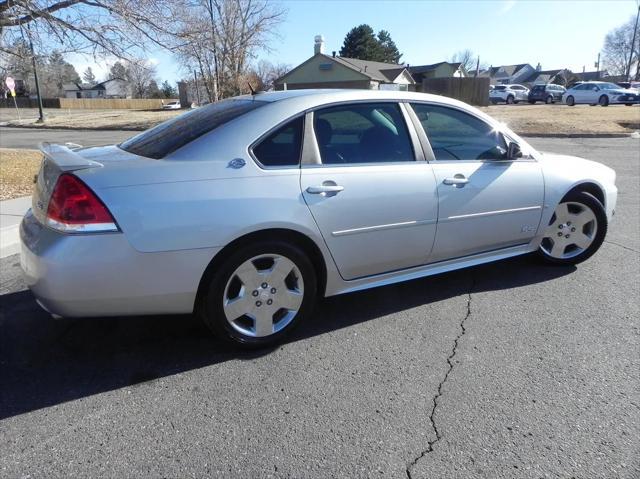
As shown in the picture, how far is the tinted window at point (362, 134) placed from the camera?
10.6 feet

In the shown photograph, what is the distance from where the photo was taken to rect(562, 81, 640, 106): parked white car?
34.3 meters

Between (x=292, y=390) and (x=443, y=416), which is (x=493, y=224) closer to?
(x=443, y=416)

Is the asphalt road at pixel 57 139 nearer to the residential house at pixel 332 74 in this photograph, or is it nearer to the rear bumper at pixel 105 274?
the rear bumper at pixel 105 274

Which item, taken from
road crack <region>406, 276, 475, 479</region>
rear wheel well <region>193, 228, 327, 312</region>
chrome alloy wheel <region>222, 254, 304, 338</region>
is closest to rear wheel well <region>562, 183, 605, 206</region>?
road crack <region>406, 276, 475, 479</region>

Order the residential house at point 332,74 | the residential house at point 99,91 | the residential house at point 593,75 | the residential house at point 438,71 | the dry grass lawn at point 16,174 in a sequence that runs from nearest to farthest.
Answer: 1. the dry grass lawn at point 16,174
2. the residential house at point 332,74
3. the residential house at point 438,71
4. the residential house at point 593,75
5. the residential house at point 99,91

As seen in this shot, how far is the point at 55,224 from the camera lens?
2.59 metres

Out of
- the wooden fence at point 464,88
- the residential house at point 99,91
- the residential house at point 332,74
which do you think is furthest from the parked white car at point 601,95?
the residential house at point 99,91

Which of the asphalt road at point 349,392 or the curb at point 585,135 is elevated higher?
the curb at point 585,135

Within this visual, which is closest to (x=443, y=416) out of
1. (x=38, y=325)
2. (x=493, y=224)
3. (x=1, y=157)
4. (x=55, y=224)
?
(x=493, y=224)

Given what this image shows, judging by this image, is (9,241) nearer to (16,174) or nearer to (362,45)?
(16,174)

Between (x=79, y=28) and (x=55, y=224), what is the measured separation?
868 centimetres

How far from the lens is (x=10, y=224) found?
17.7 feet

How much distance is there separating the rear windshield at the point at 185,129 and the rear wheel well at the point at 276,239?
69cm

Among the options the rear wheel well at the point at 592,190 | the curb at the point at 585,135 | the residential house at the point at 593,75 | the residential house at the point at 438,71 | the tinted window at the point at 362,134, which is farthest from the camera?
the residential house at the point at 593,75
